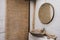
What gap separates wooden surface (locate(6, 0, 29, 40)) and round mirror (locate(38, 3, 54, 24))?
0.43m

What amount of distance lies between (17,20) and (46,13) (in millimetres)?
720

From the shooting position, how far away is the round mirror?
2463mm

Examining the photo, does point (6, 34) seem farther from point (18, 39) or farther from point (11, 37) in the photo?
point (18, 39)

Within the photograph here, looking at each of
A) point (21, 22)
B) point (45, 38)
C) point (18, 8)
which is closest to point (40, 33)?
point (45, 38)

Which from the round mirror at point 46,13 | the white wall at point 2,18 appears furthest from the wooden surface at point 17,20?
the round mirror at point 46,13

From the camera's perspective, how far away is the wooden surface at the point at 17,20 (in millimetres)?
2744

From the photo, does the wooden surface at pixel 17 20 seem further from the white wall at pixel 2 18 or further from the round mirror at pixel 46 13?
the round mirror at pixel 46 13

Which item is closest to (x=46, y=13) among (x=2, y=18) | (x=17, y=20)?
(x=17, y=20)

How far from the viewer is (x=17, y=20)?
285cm

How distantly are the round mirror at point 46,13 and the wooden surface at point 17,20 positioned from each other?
429 mm

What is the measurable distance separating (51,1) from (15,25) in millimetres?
991

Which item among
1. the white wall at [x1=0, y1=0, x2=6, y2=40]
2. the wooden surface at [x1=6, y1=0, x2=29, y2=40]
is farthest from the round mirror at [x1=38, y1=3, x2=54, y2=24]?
the white wall at [x1=0, y1=0, x2=6, y2=40]

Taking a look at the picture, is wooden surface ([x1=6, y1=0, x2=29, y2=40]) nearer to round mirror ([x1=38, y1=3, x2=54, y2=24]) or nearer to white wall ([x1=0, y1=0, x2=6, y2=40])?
white wall ([x1=0, y1=0, x2=6, y2=40])

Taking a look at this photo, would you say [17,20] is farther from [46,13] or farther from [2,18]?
[46,13]
